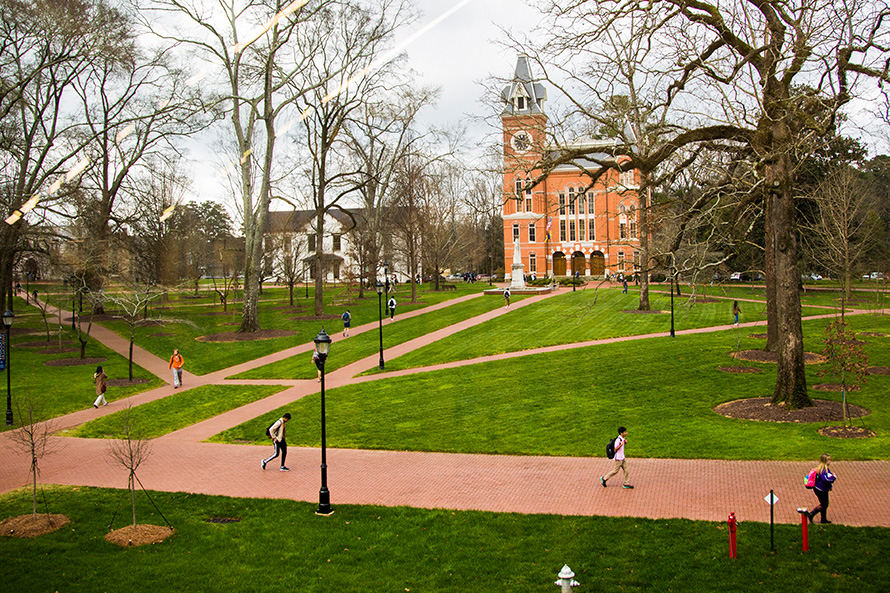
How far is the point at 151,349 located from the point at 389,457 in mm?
23170

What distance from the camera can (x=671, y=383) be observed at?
67.8ft

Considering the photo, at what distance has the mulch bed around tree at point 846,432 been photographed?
46.6 ft

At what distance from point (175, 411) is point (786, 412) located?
18832 mm

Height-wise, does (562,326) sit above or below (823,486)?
above

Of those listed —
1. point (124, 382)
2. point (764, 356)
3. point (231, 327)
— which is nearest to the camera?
point (764, 356)

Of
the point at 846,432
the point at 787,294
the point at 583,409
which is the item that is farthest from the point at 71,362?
the point at 846,432

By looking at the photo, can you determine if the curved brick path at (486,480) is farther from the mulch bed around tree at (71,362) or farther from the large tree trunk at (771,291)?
the mulch bed around tree at (71,362)

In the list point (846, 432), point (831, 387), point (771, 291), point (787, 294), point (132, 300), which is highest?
point (787, 294)

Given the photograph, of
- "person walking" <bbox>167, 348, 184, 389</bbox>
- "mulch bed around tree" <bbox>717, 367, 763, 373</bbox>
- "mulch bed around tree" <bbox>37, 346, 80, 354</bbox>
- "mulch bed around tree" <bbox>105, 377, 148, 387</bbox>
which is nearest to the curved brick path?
"person walking" <bbox>167, 348, 184, 389</bbox>

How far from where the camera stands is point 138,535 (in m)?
10.7

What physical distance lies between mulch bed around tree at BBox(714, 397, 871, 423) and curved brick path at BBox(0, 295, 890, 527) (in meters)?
3.16

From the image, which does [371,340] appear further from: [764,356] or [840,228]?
[840,228]

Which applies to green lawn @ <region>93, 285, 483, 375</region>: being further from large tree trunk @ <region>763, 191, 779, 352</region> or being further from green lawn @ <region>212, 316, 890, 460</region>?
large tree trunk @ <region>763, 191, 779, 352</region>

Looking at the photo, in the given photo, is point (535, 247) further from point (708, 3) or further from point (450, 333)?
point (708, 3)
